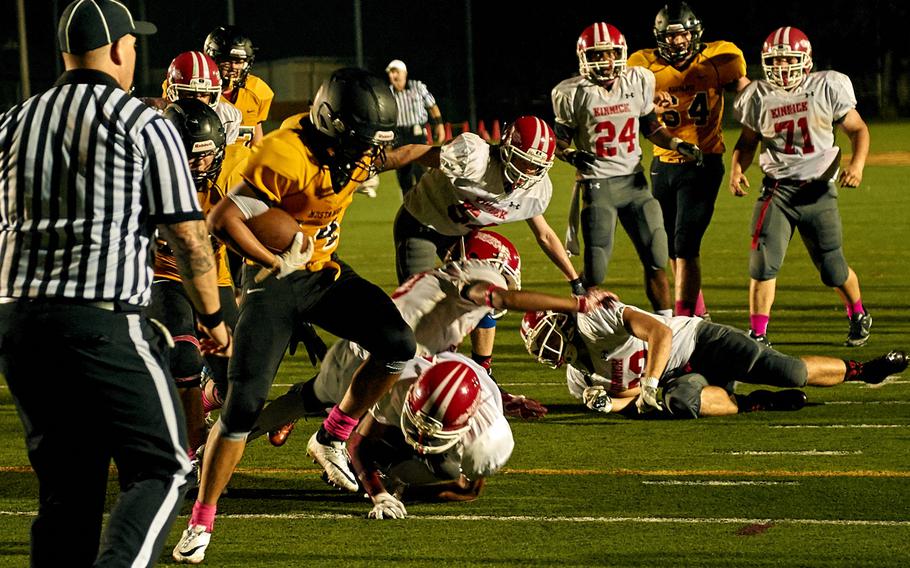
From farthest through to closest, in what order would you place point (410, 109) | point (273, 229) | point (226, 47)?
point (410, 109)
point (226, 47)
point (273, 229)

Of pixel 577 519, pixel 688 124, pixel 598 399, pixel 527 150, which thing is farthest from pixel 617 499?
pixel 688 124

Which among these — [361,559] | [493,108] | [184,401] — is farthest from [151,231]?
[493,108]

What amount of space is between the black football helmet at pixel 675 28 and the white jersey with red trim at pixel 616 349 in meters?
2.78

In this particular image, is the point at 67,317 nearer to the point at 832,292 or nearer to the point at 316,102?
the point at 316,102

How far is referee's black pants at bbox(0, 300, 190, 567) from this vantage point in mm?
3215

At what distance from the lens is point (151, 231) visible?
11.2 feet

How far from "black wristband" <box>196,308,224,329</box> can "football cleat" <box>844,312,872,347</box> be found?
5.20m

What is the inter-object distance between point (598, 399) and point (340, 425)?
1.66 m

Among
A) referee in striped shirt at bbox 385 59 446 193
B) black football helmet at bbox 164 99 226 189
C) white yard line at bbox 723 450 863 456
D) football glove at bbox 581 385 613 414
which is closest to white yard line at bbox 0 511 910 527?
white yard line at bbox 723 450 863 456

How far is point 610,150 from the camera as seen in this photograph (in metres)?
8.41

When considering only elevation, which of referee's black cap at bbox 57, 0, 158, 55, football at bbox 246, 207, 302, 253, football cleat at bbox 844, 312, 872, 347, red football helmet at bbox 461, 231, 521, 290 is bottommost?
football cleat at bbox 844, 312, 872, 347

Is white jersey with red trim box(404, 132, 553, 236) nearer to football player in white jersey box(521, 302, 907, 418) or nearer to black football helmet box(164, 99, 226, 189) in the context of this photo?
football player in white jersey box(521, 302, 907, 418)

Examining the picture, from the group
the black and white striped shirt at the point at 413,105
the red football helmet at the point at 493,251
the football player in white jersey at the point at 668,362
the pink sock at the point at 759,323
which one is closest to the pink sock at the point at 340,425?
the red football helmet at the point at 493,251

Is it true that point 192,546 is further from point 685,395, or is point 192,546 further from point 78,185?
point 685,395
